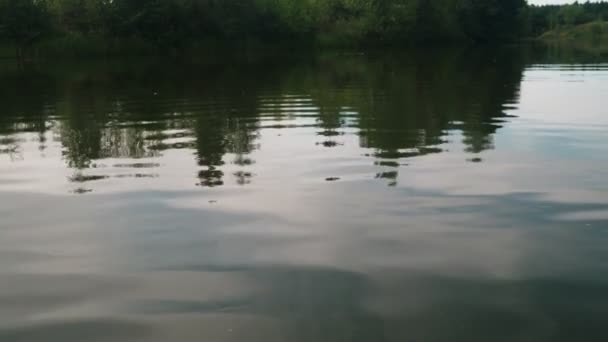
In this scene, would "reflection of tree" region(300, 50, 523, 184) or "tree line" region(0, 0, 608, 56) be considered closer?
"reflection of tree" region(300, 50, 523, 184)

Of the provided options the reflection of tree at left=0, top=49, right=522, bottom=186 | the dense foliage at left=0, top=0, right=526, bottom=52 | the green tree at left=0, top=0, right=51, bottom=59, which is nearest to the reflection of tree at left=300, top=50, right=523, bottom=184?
the reflection of tree at left=0, top=49, right=522, bottom=186

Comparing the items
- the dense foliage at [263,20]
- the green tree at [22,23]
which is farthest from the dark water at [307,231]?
the dense foliage at [263,20]

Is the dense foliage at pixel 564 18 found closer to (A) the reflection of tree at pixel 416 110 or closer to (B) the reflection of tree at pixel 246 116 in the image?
(A) the reflection of tree at pixel 416 110

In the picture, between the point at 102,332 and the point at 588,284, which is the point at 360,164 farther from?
the point at 102,332

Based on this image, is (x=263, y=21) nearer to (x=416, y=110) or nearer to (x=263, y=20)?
(x=263, y=20)

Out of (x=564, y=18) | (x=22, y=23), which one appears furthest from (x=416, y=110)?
(x=564, y=18)

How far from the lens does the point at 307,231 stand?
19.2 ft

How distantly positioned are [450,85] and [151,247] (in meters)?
17.5

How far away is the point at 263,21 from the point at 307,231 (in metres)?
71.7

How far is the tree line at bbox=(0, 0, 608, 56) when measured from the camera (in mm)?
59763

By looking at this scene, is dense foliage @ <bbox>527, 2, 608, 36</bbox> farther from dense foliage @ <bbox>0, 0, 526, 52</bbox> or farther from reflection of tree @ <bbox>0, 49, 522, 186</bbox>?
reflection of tree @ <bbox>0, 49, 522, 186</bbox>

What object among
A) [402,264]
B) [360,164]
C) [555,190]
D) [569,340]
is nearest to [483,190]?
[555,190]

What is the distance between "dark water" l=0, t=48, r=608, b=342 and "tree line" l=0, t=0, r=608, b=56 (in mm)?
52844

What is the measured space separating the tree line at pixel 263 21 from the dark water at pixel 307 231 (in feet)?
173
